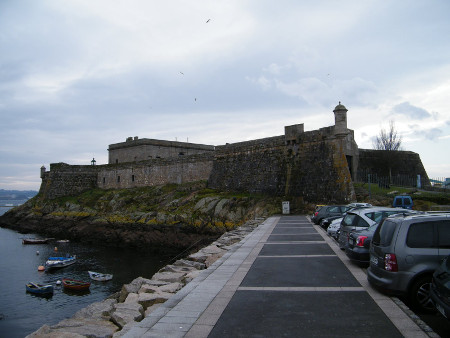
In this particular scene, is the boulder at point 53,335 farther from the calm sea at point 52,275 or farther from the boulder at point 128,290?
the calm sea at point 52,275

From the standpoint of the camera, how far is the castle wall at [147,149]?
56969mm

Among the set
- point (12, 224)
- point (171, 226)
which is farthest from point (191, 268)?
point (12, 224)

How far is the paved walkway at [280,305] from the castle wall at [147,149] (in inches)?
1826

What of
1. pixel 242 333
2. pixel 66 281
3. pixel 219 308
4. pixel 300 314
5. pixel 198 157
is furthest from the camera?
pixel 198 157

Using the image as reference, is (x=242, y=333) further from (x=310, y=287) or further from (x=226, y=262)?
(x=226, y=262)

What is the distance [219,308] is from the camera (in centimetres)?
660

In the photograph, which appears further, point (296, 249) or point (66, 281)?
point (66, 281)

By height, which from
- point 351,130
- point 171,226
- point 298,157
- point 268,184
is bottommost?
point 171,226

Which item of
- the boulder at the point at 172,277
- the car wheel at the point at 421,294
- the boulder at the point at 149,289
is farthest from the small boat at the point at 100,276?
the car wheel at the point at 421,294

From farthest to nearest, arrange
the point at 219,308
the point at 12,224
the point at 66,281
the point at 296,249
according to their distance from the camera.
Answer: the point at 12,224 → the point at 66,281 → the point at 296,249 → the point at 219,308

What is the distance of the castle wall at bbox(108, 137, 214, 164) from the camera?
57.0m

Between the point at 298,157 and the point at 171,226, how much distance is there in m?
14.1

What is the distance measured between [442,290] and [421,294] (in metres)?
1.43

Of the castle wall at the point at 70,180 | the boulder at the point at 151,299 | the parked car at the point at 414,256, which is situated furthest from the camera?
the castle wall at the point at 70,180
